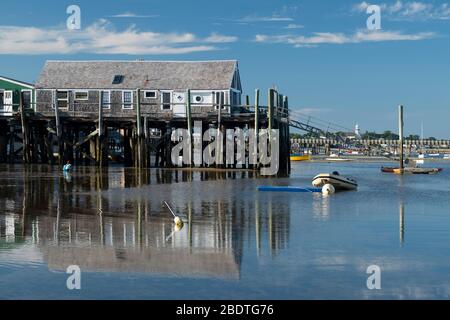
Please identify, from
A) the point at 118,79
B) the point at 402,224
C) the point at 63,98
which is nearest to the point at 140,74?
the point at 118,79

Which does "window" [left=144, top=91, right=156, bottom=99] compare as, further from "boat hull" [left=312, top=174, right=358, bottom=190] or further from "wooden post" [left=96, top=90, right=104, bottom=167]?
"boat hull" [left=312, top=174, right=358, bottom=190]

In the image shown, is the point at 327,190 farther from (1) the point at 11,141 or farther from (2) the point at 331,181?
(1) the point at 11,141

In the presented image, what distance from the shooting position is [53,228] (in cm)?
1761

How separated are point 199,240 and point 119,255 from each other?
2.61 meters

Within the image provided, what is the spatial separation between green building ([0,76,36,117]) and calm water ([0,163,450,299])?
29.7 metres

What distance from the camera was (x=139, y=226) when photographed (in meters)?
18.2

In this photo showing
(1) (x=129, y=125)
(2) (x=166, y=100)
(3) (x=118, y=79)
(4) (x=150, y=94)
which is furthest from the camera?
(3) (x=118, y=79)

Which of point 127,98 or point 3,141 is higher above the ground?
point 127,98

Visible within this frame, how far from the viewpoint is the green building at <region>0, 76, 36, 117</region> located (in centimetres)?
5622

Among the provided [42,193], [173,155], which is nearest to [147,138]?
[173,155]

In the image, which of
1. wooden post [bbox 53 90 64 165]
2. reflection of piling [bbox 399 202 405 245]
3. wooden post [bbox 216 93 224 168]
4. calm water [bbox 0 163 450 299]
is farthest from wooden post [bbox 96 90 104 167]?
reflection of piling [bbox 399 202 405 245]

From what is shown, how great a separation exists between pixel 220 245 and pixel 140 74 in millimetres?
39507
